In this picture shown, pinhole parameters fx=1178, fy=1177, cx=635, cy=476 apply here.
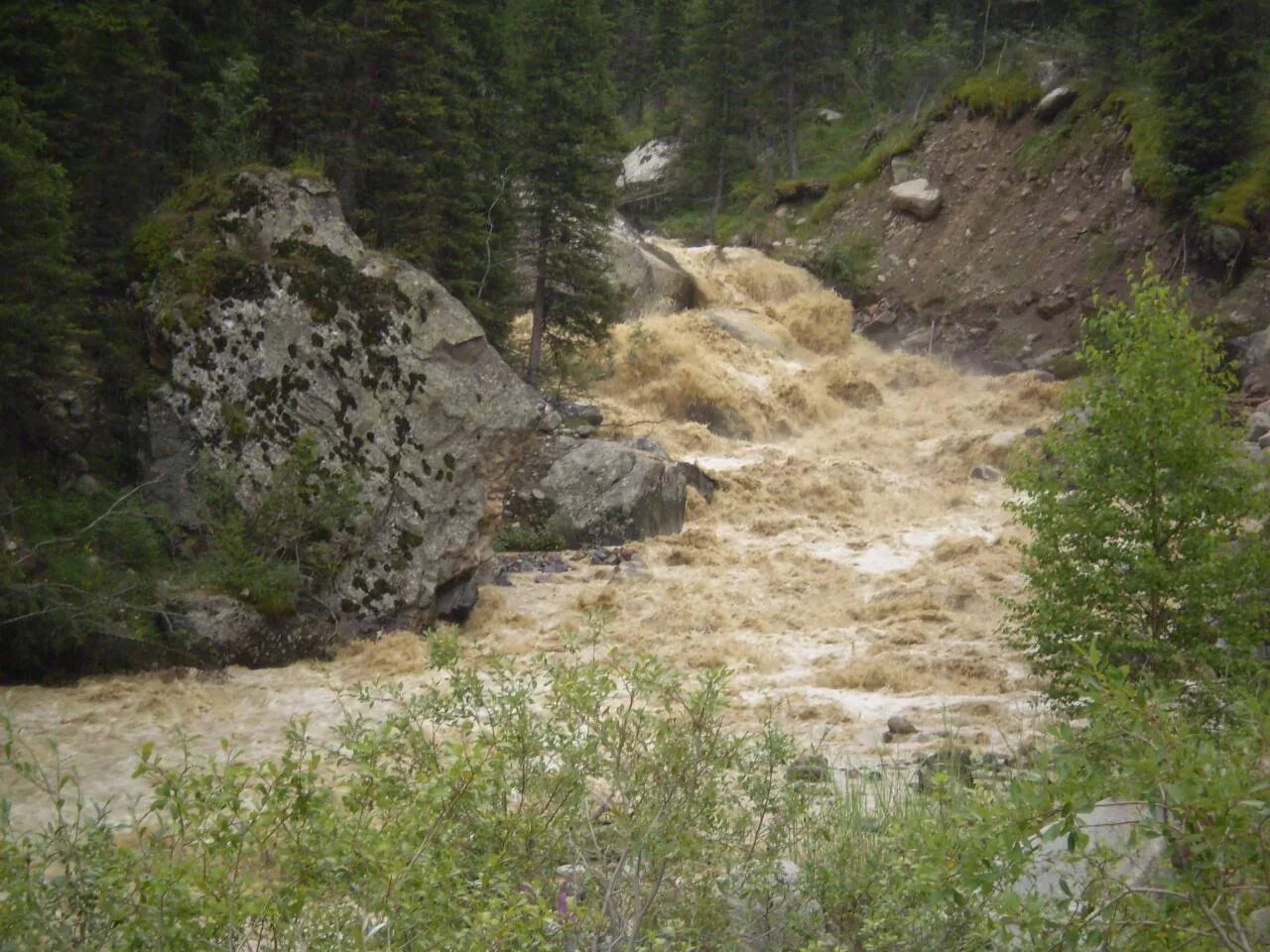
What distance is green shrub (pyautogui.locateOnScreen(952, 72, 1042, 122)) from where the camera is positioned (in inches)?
1310

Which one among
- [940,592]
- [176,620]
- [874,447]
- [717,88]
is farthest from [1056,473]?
[717,88]

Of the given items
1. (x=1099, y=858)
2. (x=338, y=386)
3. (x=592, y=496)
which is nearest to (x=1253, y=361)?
(x=592, y=496)

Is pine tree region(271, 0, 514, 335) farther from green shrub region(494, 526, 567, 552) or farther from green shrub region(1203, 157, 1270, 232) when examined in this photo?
green shrub region(1203, 157, 1270, 232)

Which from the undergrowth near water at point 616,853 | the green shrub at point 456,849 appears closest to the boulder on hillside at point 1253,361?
the undergrowth near water at point 616,853

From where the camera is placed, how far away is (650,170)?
4584 cm

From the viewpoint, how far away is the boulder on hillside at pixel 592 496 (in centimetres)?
1820

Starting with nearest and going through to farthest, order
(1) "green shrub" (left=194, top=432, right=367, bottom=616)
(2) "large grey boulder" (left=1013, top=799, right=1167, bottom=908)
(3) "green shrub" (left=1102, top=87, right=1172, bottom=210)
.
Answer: (2) "large grey boulder" (left=1013, top=799, right=1167, bottom=908), (1) "green shrub" (left=194, top=432, right=367, bottom=616), (3) "green shrub" (left=1102, top=87, right=1172, bottom=210)

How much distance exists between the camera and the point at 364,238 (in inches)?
672

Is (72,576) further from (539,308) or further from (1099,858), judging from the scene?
(539,308)

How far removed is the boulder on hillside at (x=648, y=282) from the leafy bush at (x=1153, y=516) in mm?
20842

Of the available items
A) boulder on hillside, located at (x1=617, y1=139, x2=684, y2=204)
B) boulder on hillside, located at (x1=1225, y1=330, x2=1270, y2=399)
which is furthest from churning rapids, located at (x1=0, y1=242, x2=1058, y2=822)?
boulder on hillside, located at (x1=617, y1=139, x2=684, y2=204)

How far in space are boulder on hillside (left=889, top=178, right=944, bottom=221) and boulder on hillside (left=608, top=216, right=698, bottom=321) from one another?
24.1ft

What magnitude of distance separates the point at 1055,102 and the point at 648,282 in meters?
12.3

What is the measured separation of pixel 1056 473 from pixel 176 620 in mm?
8339
